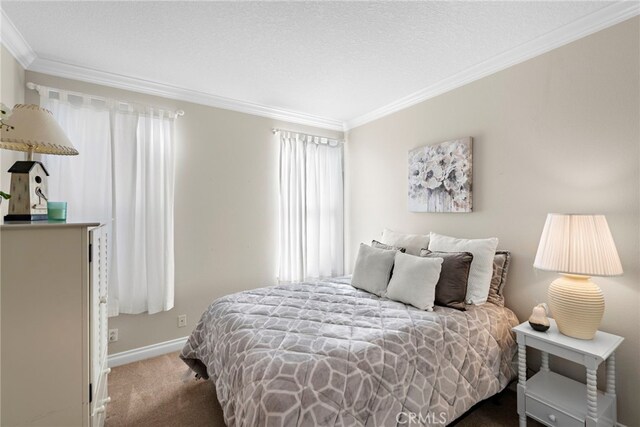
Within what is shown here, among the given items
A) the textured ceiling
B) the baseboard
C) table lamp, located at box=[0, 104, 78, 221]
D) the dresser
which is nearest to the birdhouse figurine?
table lamp, located at box=[0, 104, 78, 221]

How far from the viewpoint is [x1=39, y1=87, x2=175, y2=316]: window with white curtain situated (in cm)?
242

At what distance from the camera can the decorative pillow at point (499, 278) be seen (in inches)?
87.6

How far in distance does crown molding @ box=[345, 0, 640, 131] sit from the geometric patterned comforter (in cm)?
191

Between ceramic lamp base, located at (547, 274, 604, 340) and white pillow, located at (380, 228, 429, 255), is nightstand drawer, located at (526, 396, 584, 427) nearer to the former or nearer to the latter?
ceramic lamp base, located at (547, 274, 604, 340)

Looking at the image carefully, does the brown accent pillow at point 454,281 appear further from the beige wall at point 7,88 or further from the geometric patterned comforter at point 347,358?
the beige wall at point 7,88

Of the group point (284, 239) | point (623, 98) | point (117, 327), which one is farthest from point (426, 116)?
point (117, 327)

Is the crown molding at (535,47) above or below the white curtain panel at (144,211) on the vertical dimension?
above

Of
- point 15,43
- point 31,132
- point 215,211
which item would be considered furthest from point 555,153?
point 15,43

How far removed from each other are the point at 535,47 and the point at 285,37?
1.83 meters

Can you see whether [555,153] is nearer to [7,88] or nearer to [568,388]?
[568,388]

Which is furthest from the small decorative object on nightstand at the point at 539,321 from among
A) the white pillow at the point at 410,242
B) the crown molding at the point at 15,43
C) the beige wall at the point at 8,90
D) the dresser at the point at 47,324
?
the crown molding at the point at 15,43

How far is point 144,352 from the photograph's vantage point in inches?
108

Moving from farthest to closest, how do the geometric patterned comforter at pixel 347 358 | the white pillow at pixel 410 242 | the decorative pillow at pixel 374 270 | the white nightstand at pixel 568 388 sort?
the white pillow at pixel 410 242 < the decorative pillow at pixel 374 270 < the white nightstand at pixel 568 388 < the geometric patterned comforter at pixel 347 358

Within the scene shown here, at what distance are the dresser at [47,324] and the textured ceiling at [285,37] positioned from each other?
1463mm
